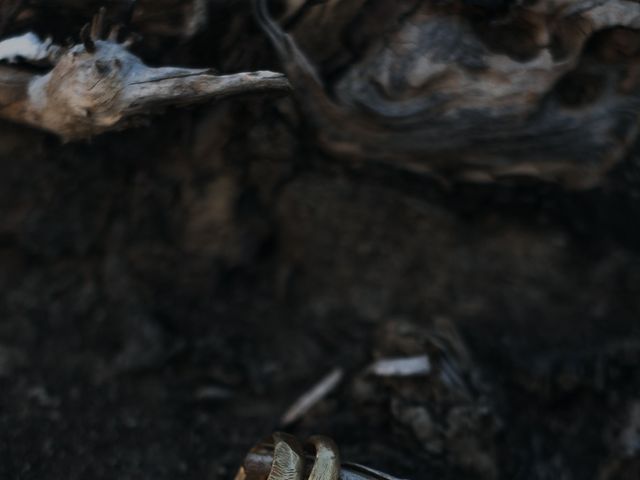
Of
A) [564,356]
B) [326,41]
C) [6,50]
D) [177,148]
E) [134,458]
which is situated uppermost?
[6,50]

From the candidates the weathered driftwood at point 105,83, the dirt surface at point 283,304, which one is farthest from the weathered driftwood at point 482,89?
the weathered driftwood at point 105,83

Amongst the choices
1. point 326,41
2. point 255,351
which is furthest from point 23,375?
point 326,41

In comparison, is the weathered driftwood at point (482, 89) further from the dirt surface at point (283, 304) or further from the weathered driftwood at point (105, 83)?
the weathered driftwood at point (105, 83)

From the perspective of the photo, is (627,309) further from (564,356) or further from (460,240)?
(460,240)

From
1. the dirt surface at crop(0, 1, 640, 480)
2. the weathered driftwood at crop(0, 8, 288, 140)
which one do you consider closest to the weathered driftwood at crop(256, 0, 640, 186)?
the dirt surface at crop(0, 1, 640, 480)

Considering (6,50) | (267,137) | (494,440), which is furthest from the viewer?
(267,137)
